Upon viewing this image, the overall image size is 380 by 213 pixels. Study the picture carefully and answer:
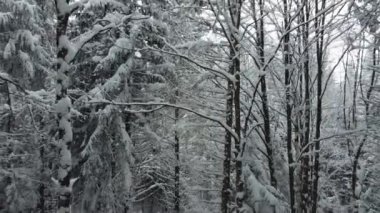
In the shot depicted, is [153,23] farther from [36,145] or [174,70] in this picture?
[36,145]

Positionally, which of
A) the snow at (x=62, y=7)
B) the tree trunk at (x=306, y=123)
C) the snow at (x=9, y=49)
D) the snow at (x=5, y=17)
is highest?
the snow at (x=5, y=17)

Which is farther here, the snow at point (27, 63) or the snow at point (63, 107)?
the snow at point (27, 63)

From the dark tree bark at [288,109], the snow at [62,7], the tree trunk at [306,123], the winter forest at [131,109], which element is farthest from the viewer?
the winter forest at [131,109]

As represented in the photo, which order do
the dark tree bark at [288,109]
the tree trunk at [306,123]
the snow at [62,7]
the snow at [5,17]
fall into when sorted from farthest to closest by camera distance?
the snow at [5,17], the tree trunk at [306,123], the dark tree bark at [288,109], the snow at [62,7]

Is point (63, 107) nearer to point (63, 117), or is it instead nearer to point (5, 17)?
point (63, 117)

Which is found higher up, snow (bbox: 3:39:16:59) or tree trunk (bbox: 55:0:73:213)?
snow (bbox: 3:39:16:59)

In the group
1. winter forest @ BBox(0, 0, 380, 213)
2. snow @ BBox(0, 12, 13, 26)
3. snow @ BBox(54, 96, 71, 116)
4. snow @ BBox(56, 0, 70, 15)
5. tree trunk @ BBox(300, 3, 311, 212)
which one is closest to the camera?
snow @ BBox(54, 96, 71, 116)

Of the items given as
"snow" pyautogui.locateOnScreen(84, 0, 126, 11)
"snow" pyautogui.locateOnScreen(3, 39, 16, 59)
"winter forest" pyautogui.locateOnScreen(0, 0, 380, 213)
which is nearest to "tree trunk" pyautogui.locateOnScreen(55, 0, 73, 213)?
"winter forest" pyautogui.locateOnScreen(0, 0, 380, 213)

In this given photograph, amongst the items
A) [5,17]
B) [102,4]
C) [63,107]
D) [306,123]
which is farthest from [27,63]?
[306,123]

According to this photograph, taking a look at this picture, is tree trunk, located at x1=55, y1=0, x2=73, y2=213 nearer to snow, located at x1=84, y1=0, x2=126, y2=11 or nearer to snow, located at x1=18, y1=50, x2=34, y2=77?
snow, located at x1=84, y1=0, x2=126, y2=11

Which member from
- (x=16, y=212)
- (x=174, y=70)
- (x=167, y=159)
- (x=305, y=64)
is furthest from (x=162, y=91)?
(x=16, y=212)

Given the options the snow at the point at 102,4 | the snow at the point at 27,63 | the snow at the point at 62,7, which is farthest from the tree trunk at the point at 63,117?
the snow at the point at 27,63

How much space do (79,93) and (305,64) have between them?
27.9 feet

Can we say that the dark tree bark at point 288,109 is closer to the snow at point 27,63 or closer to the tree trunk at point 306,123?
the tree trunk at point 306,123
